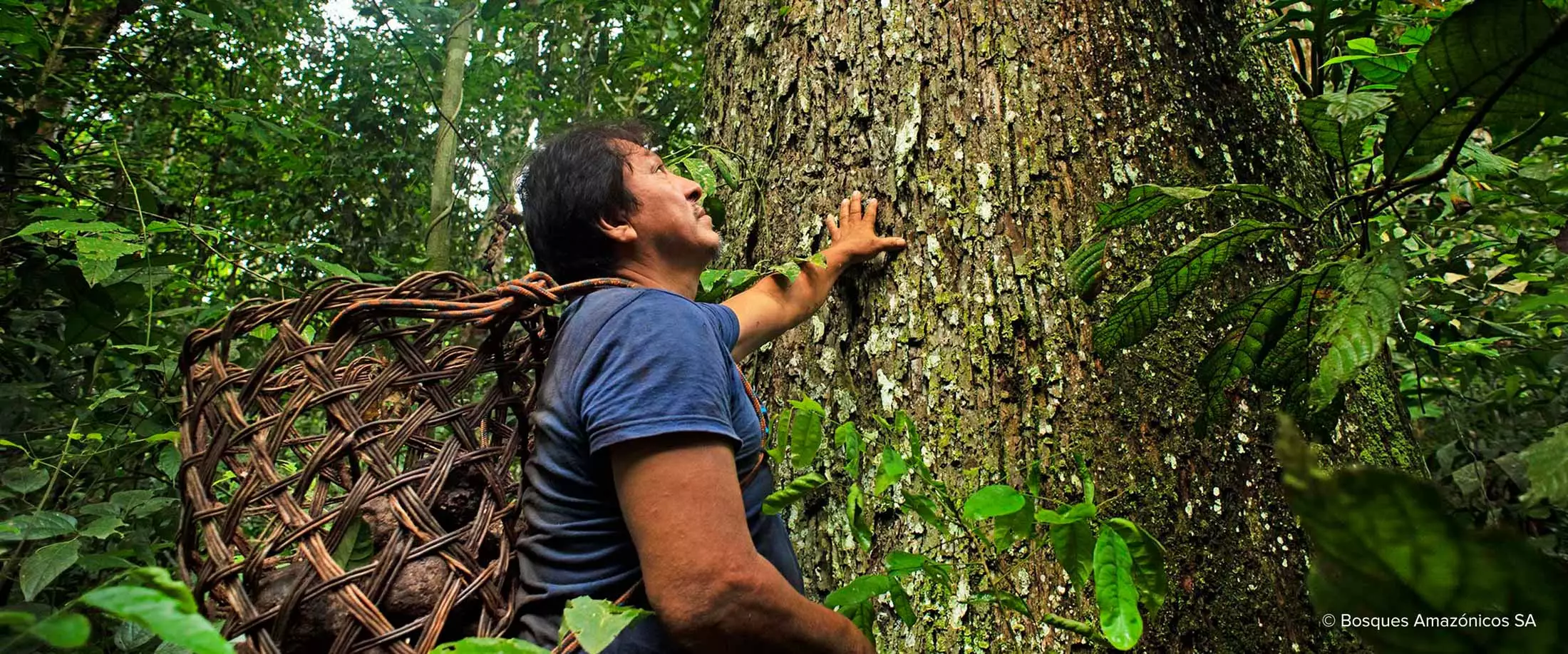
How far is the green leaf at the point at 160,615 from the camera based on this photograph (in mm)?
427

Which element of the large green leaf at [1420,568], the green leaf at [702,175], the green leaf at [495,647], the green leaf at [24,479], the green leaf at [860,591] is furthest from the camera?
the green leaf at [24,479]

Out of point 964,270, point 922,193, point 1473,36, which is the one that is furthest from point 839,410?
point 1473,36

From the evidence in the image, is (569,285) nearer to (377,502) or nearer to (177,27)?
(377,502)

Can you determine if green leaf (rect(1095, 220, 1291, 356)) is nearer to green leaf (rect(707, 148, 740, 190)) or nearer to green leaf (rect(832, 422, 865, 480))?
green leaf (rect(832, 422, 865, 480))

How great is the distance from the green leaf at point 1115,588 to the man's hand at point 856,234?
0.86m

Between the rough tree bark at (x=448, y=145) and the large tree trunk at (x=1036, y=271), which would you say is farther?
the rough tree bark at (x=448, y=145)

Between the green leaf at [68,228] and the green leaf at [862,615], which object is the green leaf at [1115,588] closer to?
the green leaf at [862,615]

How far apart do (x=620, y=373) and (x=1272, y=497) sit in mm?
1093

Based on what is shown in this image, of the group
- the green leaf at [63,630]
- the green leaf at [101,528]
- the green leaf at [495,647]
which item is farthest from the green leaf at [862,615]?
the green leaf at [101,528]

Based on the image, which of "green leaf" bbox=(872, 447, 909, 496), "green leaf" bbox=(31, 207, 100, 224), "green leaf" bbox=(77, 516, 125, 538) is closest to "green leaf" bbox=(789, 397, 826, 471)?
"green leaf" bbox=(872, 447, 909, 496)

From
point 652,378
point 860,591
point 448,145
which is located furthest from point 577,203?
point 448,145

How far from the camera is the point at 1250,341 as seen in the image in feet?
3.80

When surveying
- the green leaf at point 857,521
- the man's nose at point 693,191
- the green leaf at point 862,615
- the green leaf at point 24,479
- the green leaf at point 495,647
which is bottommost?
the green leaf at point 862,615

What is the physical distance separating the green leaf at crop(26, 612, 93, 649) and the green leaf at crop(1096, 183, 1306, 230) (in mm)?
1007
